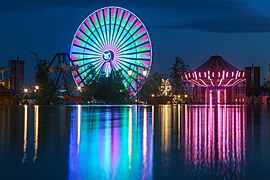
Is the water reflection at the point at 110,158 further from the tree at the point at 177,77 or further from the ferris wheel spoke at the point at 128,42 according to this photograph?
the tree at the point at 177,77

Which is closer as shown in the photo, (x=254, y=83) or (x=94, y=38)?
(x=94, y=38)

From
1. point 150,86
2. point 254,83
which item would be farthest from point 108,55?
point 150,86

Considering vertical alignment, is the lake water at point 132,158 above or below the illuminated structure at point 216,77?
below

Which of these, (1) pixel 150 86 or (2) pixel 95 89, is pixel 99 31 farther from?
(1) pixel 150 86

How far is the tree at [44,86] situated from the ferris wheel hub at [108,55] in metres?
7.83

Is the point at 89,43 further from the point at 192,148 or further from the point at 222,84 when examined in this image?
the point at 192,148

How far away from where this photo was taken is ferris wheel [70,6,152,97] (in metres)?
51.0

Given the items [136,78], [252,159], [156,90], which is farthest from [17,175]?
[156,90]

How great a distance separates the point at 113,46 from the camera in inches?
2072

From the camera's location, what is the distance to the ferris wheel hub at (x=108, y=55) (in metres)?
52.2

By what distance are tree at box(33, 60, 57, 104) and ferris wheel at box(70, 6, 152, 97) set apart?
370 centimetres

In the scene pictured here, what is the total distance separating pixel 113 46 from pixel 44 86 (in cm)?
986

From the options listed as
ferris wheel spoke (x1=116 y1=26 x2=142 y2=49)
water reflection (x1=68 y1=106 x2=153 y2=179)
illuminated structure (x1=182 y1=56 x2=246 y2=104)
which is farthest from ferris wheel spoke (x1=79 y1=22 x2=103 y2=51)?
water reflection (x1=68 y1=106 x2=153 y2=179)

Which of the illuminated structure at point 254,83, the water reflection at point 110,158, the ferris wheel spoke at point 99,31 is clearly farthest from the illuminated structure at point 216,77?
the water reflection at point 110,158
